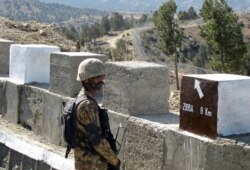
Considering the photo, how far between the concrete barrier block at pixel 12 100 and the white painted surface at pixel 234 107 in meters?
3.66

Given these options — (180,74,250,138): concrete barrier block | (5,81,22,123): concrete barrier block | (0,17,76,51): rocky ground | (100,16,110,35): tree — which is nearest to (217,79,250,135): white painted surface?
(180,74,250,138): concrete barrier block

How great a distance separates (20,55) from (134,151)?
2.63m

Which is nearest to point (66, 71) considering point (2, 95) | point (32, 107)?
point (32, 107)

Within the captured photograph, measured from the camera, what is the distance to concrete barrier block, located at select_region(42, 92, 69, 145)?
20.7ft

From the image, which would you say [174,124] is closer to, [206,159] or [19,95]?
[206,159]

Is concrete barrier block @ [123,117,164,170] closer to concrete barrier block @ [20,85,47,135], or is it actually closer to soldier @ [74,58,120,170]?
soldier @ [74,58,120,170]

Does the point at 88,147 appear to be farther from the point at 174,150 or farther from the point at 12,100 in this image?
the point at 12,100

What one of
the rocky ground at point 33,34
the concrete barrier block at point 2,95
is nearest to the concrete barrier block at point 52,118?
the concrete barrier block at point 2,95

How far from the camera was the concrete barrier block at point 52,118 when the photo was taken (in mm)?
6298

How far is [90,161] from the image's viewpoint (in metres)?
3.71

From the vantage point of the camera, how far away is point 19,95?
7191 millimetres

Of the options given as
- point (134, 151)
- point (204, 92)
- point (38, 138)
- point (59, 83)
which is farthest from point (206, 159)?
point (38, 138)

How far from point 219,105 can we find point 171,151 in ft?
2.33

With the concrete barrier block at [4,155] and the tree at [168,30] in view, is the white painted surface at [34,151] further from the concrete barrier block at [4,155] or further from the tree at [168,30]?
the tree at [168,30]
